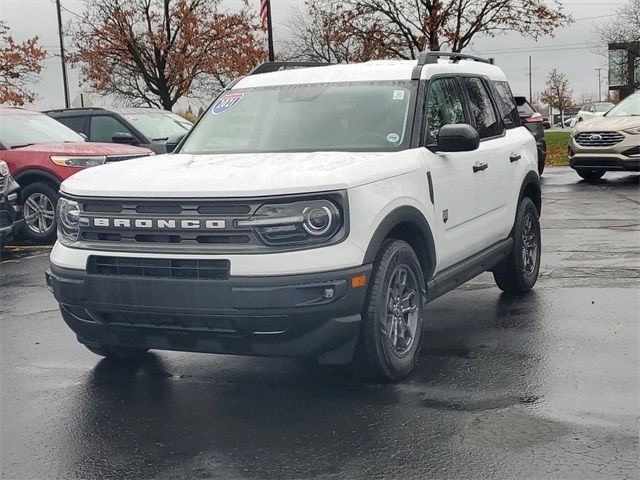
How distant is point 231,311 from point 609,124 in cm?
1428

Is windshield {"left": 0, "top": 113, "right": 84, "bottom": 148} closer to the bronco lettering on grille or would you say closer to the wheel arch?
the wheel arch

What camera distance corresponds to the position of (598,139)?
16.9 metres

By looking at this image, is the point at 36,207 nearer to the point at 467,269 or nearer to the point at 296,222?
the point at 467,269

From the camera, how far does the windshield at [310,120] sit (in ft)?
18.3

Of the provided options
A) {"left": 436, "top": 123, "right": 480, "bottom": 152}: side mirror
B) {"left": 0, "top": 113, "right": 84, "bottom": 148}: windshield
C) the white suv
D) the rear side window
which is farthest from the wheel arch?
{"left": 0, "top": 113, "right": 84, "bottom": 148}: windshield

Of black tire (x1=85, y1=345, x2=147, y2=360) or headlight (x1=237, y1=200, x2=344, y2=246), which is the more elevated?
headlight (x1=237, y1=200, x2=344, y2=246)

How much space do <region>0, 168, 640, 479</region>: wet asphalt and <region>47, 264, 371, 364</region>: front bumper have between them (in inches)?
13.9

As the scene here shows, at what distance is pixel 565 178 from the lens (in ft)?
62.4

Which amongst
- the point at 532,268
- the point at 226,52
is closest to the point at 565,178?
the point at 532,268

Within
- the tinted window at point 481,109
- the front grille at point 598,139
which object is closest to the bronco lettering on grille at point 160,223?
the tinted window at point 481,109

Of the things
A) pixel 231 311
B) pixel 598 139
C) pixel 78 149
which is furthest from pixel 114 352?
pixel 598 139

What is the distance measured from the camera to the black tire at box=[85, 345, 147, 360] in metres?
5.49

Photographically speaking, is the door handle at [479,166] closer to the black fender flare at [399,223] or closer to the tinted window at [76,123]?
the black fender flare at [399,223]

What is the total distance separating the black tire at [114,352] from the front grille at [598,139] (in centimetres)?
1316
